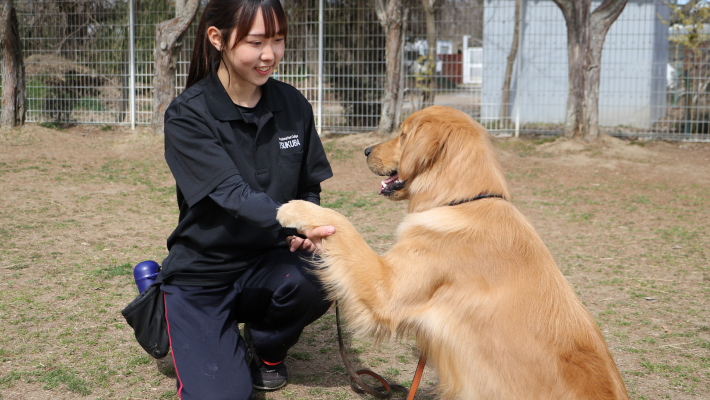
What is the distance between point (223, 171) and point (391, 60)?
8.71 meters

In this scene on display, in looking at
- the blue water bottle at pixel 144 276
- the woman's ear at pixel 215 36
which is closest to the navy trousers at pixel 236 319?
the blue water bottle at pixel 144 276

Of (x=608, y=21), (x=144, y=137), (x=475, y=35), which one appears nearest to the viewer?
(x=608, y=21)

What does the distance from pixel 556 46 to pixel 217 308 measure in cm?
1066

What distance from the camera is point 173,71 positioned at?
10680 mm

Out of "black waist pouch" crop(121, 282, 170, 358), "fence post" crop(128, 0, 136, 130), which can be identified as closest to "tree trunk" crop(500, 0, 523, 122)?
"fence post" crop(128, 0, 136, 130)

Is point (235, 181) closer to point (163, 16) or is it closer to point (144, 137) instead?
point (144, 137)

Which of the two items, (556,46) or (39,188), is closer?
(39,188)

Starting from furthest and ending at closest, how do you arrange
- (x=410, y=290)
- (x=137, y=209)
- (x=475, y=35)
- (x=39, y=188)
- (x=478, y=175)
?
(x=475, y=35) → (x=39, y=188) → (x=137, y=209) → (x=478, y=175) → (x=410, y=290)

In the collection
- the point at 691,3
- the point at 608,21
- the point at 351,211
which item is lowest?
the point at 351,211

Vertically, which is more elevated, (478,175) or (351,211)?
(478,175)

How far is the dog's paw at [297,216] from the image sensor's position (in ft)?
8.18

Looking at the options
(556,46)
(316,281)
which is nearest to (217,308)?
(316,281)

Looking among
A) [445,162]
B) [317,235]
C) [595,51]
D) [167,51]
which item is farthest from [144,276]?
[595,51]

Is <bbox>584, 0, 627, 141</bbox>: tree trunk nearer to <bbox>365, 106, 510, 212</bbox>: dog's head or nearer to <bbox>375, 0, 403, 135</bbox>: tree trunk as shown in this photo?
<bbox>375, 0, 403, 135</bbox>: tree trunk
